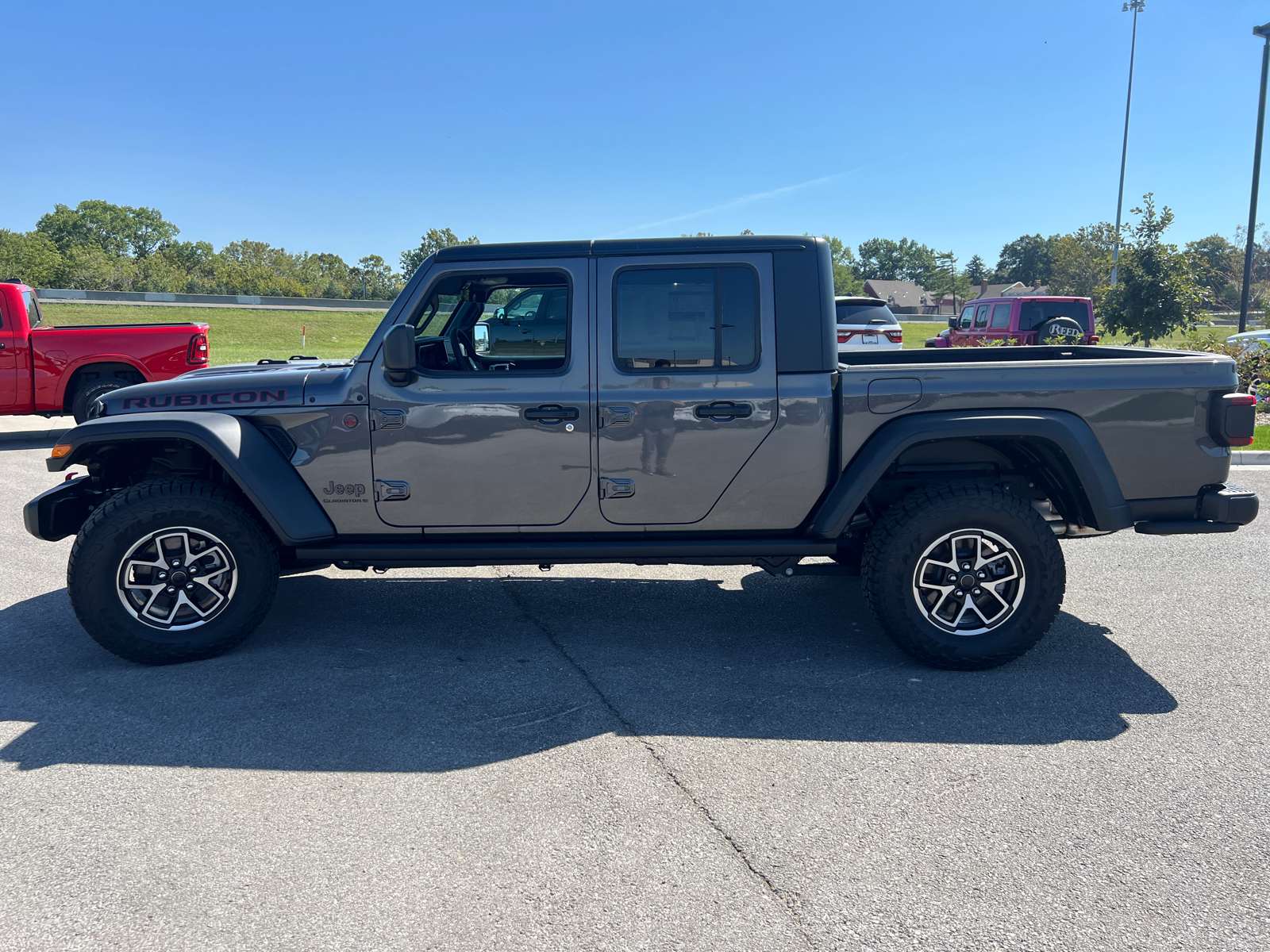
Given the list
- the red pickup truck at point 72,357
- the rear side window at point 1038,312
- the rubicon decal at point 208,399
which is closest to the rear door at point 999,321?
the rear side window at point 1038,312

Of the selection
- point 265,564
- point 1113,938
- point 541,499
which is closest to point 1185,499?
point 1113,938

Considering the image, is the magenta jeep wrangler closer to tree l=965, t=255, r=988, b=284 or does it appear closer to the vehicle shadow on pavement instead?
the vehicle shadow on pavement

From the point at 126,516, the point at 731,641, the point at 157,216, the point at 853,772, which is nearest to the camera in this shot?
the point at 853,772

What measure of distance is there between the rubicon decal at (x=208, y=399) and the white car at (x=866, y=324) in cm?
1110

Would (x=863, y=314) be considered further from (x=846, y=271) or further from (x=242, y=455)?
(x=846, y=271)

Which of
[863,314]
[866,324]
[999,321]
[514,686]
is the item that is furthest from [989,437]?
[999,321]

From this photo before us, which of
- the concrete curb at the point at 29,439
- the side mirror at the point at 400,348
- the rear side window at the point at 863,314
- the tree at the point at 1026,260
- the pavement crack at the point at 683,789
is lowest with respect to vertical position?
the pavement crack at the point at 683,789

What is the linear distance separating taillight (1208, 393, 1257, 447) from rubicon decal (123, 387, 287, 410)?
4440 mm

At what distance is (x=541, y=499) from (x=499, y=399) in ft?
1.70

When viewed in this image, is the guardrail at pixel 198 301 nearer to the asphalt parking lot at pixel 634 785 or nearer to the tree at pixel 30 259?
the tree at pixel 30 259

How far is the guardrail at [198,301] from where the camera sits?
45719 mm

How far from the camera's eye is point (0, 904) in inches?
105

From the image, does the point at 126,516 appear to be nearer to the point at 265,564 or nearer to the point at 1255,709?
the point at 265,564

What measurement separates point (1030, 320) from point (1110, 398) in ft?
53.1
